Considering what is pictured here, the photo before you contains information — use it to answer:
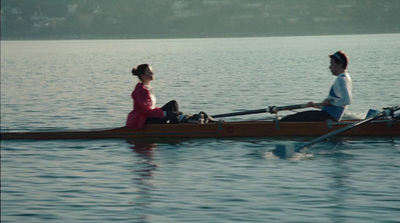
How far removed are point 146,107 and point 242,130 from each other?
203 cm

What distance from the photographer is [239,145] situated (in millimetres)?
17719

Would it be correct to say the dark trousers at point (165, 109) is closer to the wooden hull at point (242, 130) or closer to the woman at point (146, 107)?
the woman at point (146, 107)

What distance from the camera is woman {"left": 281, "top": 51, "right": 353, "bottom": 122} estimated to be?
16641mm

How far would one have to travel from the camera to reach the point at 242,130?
1808 cm

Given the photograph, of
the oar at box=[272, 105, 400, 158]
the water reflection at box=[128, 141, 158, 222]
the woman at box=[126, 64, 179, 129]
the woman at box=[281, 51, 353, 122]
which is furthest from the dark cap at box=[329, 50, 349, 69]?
the water reflection at box=[128, 141, 158, 222]

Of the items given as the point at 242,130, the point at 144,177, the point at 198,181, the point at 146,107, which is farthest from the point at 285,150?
the point at 146,107

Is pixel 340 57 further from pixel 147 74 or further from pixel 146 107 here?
pixel 146 107

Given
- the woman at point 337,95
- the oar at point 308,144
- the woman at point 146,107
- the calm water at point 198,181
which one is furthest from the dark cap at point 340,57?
the woman at point 146,107

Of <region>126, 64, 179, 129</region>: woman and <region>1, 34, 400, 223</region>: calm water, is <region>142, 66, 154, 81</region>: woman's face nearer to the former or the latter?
<region>126, 64, 179, 129</region>: woman

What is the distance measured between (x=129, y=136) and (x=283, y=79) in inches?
1252

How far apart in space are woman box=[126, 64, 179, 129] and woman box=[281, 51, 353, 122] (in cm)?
267

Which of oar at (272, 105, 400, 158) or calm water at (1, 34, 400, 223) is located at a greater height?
oar at (272, 105, 400, 158)

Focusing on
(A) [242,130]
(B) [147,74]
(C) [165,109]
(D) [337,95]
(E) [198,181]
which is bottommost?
(E) [198,181]

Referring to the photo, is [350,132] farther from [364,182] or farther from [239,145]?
[364,182]
